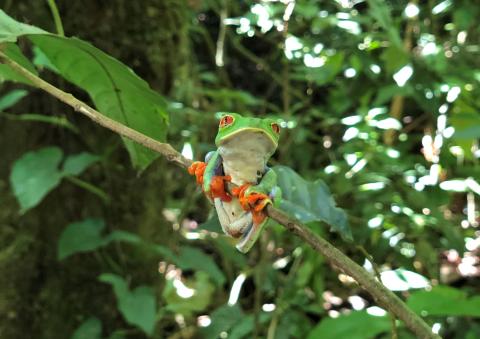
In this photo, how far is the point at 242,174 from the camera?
0.67 m

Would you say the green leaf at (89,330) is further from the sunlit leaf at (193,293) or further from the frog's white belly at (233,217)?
the frog's white belly at (233,217)


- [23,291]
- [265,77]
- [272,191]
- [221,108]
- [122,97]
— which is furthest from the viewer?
Result: [265,77]

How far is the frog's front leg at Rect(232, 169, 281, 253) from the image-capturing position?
2.02 ft

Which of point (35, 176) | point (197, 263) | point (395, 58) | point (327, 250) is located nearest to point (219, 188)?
point (327, 250)

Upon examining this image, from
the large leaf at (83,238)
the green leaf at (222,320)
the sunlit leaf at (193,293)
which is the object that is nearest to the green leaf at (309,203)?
the green leaf at (222,320)

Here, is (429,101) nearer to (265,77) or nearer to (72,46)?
(72,46)

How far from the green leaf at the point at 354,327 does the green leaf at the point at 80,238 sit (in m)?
0.56

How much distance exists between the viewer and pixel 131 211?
162 cm

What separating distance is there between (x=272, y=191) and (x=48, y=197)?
104cm

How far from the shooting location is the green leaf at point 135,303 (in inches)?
51.4

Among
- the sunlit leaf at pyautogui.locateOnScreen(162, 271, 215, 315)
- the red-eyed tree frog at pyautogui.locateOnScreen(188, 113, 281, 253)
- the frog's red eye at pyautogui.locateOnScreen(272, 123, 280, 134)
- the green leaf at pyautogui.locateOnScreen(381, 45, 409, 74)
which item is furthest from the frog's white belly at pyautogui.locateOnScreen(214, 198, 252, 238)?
the sunlit leaf at pyautogui.locateOnScreen(162, 271, 215, 315)

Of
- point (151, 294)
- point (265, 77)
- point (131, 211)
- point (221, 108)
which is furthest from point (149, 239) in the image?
point (265, 77)

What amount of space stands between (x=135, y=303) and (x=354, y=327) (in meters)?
0.51

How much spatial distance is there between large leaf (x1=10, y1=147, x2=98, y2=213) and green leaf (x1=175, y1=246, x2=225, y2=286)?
0.35m
